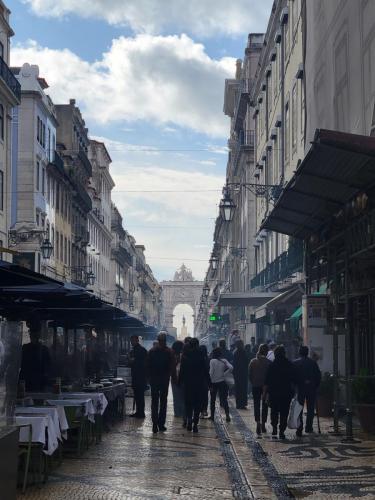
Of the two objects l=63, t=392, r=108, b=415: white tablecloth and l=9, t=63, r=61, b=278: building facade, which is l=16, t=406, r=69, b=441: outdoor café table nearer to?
l=63, t=392, r=108, b=415: white tablecloth

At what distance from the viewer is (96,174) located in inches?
3393

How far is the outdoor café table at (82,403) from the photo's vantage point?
13.7 metres

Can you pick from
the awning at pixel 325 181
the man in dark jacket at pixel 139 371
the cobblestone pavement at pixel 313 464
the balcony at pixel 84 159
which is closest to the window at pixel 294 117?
the awning at pixel 325 181

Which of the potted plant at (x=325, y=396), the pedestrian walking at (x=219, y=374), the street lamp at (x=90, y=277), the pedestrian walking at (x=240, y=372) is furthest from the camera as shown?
the street lamp at (x=90, y=277)

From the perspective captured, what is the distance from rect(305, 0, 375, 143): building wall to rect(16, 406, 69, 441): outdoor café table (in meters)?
7.59

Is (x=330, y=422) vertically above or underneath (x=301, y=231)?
underneath

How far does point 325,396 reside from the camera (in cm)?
2058

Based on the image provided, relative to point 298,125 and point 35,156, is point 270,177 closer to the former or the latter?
point 298,125

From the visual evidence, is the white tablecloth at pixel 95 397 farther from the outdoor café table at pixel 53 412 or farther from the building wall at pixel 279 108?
the building wall at pixel 279 108

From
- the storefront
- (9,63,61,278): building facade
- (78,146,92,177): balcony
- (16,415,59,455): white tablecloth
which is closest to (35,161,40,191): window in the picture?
(9,63,61,278): building facade

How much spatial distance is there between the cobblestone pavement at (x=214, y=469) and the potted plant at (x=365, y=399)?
0.40 m

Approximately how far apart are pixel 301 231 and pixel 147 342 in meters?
61.2

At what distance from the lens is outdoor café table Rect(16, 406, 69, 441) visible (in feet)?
38.1

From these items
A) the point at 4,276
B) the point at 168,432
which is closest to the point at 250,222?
the point at 168,432
